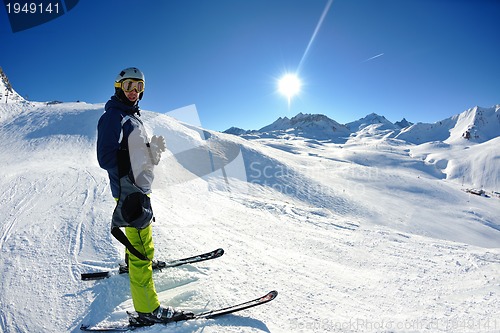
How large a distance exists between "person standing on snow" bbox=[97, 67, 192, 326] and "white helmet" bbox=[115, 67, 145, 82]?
0.29m

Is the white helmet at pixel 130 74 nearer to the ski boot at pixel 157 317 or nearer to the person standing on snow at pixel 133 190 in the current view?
the person standing on snow at pixel 133 190

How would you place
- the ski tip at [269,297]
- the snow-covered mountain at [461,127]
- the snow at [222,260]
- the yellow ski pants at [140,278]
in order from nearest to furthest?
1. the yellow ski pants at [140,278]
2. the snow at [222,260]
3. the ski tip at [269,297]
4. the snow-covered mountain at [461,127]

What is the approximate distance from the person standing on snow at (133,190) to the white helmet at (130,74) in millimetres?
292

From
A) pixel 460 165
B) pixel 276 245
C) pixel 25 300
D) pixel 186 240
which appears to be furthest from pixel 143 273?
pixel 460 165

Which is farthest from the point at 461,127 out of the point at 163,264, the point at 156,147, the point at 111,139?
the point at 111,139

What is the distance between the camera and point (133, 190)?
3125mm

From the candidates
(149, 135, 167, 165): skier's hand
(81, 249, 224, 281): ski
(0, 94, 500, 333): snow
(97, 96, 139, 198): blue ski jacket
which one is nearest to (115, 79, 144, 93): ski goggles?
(97, 96, 139, 198): blue ski jacket

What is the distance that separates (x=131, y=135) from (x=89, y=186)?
6.09 m

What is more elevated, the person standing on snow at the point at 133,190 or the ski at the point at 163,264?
the person standing on snow at the point at 133,190

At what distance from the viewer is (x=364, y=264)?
6383 mm

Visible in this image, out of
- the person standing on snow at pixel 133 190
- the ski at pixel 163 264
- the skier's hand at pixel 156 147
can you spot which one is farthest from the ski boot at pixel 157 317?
the skier's hand at pixel 156 147

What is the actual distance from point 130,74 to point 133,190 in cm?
149

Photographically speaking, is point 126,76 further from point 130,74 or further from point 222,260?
point 222,260

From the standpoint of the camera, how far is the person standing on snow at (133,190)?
9.86 feet
